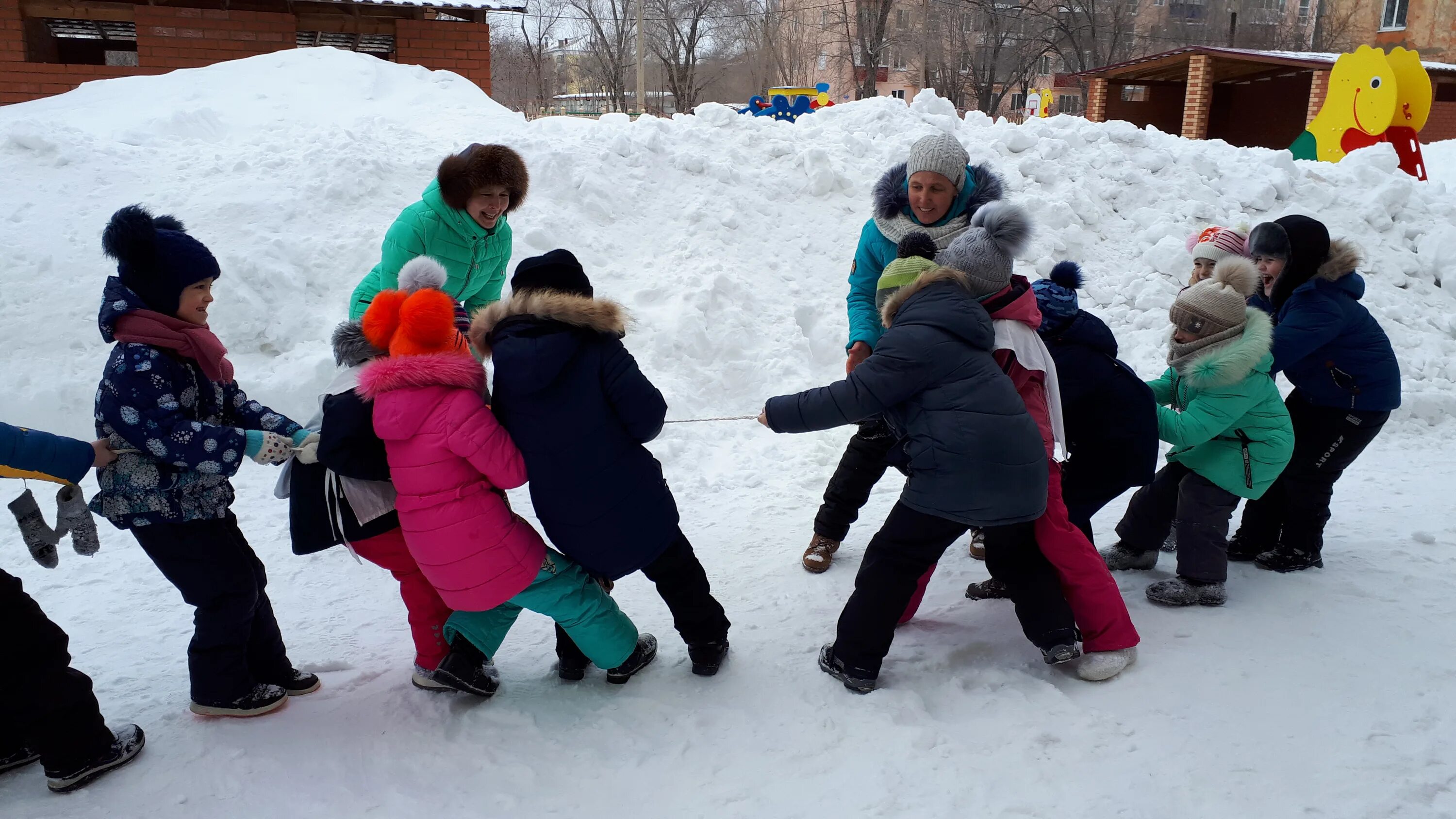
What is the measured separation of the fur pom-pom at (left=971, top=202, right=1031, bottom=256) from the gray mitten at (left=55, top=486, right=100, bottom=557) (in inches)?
118

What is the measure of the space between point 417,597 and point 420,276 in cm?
111

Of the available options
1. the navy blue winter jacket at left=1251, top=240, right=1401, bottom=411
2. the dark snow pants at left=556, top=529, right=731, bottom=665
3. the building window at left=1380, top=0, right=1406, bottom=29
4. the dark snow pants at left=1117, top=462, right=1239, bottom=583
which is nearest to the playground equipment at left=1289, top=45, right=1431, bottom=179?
the navy blue winter jacket at left=1251, top=240, right=1401, bottom=411

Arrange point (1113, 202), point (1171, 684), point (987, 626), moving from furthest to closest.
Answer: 1. point (1113, 202)
2. point (987, 626)
3. point (1171, 684)

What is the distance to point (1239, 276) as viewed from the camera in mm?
3496

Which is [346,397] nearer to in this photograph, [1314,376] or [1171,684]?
[1171,684]

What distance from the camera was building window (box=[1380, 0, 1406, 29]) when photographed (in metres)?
36.2

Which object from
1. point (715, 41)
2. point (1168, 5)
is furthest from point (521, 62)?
point (1168, 5)

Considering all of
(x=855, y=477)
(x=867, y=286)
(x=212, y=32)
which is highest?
(x=212, y=32)

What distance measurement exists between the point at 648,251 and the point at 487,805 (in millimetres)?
5605

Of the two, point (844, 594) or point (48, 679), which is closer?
point (48, 679)

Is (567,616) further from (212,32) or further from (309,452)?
(212,32)

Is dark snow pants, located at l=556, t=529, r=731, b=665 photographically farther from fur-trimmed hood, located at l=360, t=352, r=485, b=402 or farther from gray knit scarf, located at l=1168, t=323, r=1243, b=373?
gray knit scarf, located at l=1168, t=323, r=1243, b=373

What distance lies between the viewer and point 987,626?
349cm

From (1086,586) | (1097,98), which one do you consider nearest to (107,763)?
(1086,586)
